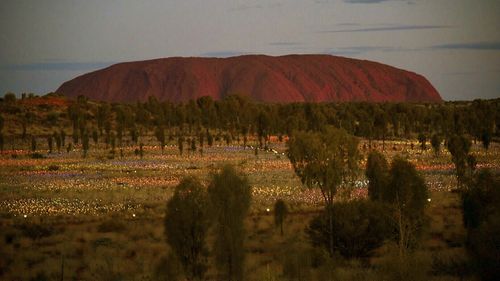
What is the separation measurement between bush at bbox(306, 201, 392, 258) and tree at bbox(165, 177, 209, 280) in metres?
6.33

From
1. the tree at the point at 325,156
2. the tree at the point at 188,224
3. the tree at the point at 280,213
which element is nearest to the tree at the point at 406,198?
the tree at the point at 325,156

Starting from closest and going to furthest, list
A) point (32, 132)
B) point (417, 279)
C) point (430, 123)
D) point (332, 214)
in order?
point (417, 279) → point (332, 214) → point (32, 132) → point (430, 123)

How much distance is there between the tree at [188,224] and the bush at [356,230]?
633cm

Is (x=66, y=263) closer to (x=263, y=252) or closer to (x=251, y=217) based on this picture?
(x=263, y=252)

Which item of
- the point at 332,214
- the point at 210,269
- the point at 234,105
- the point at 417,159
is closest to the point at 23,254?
the point at 210,269

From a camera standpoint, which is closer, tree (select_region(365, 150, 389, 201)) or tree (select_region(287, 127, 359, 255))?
tree (select_region(287, 127, 359, 255))

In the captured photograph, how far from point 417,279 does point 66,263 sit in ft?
39.5

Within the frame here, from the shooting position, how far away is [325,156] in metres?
25.9

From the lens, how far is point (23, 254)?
24.5 m

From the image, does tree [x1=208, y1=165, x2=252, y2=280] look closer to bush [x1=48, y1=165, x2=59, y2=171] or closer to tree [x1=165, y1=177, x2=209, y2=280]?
tree [x1=165, y1=177, x2=209, y2=280]

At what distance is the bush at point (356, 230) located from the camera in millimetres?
25016

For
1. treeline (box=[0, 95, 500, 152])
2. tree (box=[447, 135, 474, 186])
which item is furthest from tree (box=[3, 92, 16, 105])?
tree (box=[447, 135, 474, 186])

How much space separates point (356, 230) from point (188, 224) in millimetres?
7801

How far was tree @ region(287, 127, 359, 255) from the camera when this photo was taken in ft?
84.8
